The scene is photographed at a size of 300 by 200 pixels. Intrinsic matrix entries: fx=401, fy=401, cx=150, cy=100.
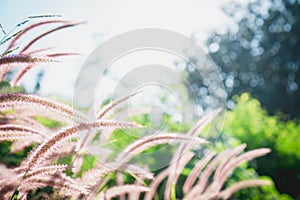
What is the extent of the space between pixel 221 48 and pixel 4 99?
23.6m

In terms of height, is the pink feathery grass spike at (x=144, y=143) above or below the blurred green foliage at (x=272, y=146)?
above

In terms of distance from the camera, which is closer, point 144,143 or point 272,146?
point 144,143

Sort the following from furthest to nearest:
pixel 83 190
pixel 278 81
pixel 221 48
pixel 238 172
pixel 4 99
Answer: pixel 221 48 → pixel 278 81 → pixel 238 172 → pixel 83 190 → pixel 4 99

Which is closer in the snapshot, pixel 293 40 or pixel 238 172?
pixel 238 172

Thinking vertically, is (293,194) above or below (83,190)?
below

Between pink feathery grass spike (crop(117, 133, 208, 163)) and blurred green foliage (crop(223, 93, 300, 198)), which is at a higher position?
pink feathery grass spike (crop(117, 133, 208, 163))

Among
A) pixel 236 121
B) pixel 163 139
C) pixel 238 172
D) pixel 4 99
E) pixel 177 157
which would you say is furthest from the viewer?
pixel 236 121

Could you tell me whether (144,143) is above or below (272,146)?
above

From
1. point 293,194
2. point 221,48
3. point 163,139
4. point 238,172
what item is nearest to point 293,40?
point 221,48

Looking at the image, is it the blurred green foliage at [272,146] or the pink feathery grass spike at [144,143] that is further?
the blurred green foliage at [272,146]

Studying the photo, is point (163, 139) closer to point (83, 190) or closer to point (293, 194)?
point (83, 190)

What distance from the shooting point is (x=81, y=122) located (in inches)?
32.2

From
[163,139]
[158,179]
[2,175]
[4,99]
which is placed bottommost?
[158,179]

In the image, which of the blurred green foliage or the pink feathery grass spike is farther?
the blurred green foliage
